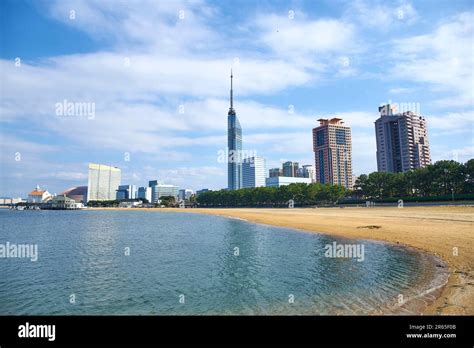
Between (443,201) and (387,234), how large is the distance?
76864 mm

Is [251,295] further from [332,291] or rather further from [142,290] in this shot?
[142,290]

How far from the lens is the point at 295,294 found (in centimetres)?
1694

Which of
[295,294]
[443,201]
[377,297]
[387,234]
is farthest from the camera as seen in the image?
[443,201]

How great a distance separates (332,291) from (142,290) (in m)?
11.0
